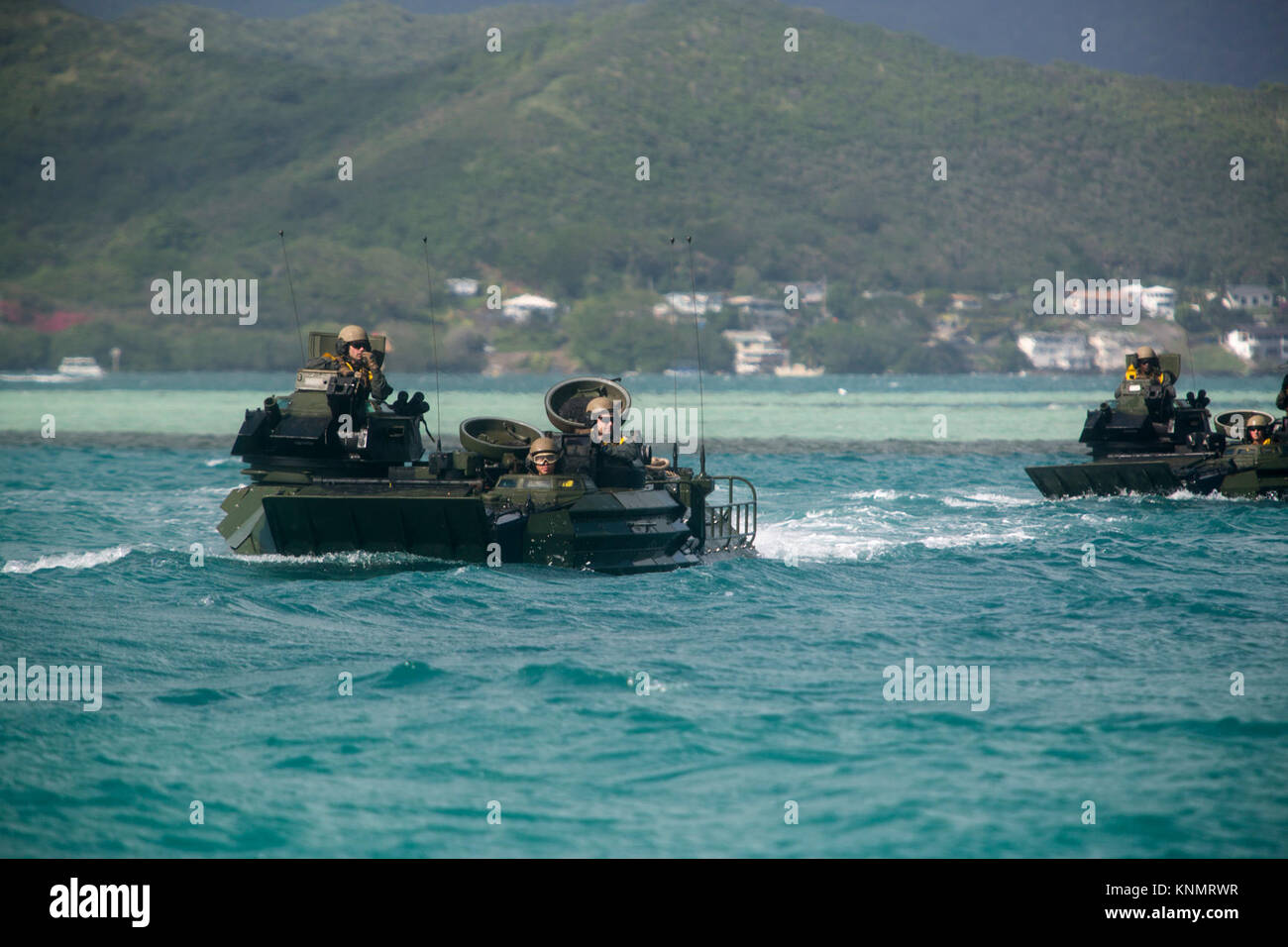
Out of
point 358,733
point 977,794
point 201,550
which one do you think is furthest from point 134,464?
point 977,794

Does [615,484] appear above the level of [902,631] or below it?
above

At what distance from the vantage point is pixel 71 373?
568 feet

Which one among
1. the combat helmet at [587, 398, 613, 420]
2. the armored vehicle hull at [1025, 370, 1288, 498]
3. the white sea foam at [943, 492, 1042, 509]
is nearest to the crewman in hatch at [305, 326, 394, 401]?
the combat helmet at [587, 398, 613, 420]

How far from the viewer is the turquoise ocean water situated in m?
13.7

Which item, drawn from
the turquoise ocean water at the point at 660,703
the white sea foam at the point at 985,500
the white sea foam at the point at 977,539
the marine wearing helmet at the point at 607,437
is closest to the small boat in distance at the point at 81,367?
the white sea foam at the point at 985,500

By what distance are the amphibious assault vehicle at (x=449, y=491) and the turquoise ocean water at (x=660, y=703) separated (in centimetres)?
56

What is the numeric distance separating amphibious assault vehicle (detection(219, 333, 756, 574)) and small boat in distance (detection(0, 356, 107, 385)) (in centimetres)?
14642

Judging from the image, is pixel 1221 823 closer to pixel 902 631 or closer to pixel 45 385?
pixel 902 631

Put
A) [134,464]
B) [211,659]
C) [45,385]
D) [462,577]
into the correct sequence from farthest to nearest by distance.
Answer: [45,385] → [134,464] → [462,577] → [211,659]

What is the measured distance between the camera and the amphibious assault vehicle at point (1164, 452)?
4291cm

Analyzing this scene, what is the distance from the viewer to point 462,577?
25281 mm

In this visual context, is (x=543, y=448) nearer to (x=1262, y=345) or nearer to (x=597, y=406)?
(x=597, y=406)

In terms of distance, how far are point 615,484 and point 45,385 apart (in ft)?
458

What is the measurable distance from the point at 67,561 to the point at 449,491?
8327mm
